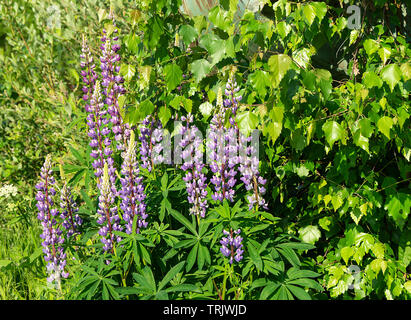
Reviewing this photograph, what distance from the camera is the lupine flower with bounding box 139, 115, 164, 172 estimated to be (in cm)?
287

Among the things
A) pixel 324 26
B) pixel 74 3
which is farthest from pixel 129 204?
pixel 74 3

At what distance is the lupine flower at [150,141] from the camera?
287 cm

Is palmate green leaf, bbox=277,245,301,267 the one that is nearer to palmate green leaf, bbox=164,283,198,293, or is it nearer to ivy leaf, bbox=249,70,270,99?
palmate green leaf, bbox=164,283,198,293

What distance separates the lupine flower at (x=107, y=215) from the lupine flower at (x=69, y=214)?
204 mm

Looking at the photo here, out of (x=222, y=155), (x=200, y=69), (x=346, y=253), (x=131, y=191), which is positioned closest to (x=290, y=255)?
(x=346, y=253)

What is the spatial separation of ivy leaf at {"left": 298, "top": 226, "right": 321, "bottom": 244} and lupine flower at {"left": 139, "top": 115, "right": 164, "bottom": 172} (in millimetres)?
1011

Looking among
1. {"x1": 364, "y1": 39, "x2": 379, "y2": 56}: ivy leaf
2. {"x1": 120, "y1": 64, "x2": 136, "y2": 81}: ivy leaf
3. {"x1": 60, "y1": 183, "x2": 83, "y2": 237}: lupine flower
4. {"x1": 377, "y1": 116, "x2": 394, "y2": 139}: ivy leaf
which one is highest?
{"x1": 120, "y1": 64, "x2": 136, "y2": 81}: ivy leaf

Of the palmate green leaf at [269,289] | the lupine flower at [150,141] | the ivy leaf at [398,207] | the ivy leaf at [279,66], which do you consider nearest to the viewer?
the ivy leaf at [279,66]

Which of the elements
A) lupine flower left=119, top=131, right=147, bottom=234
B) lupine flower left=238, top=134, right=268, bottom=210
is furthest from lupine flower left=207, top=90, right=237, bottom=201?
lupine flower left=119, top=131, right=147, bottom=234

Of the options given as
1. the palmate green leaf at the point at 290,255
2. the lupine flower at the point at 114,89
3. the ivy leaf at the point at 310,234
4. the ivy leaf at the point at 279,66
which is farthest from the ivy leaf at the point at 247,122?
the ivy leaf at the point at 310,234

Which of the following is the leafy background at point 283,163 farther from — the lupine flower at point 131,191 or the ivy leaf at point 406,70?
the lupine flower at point 131,191

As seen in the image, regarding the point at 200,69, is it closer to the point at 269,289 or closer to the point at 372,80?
the point at 372,80

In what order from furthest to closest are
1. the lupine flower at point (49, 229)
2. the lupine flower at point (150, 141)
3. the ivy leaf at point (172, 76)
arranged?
the lupine flower at point (150, 141) → the ivy leaf at point (172, 76) → the lupine flower at point (49, 229)

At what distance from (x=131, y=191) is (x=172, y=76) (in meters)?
0.75
